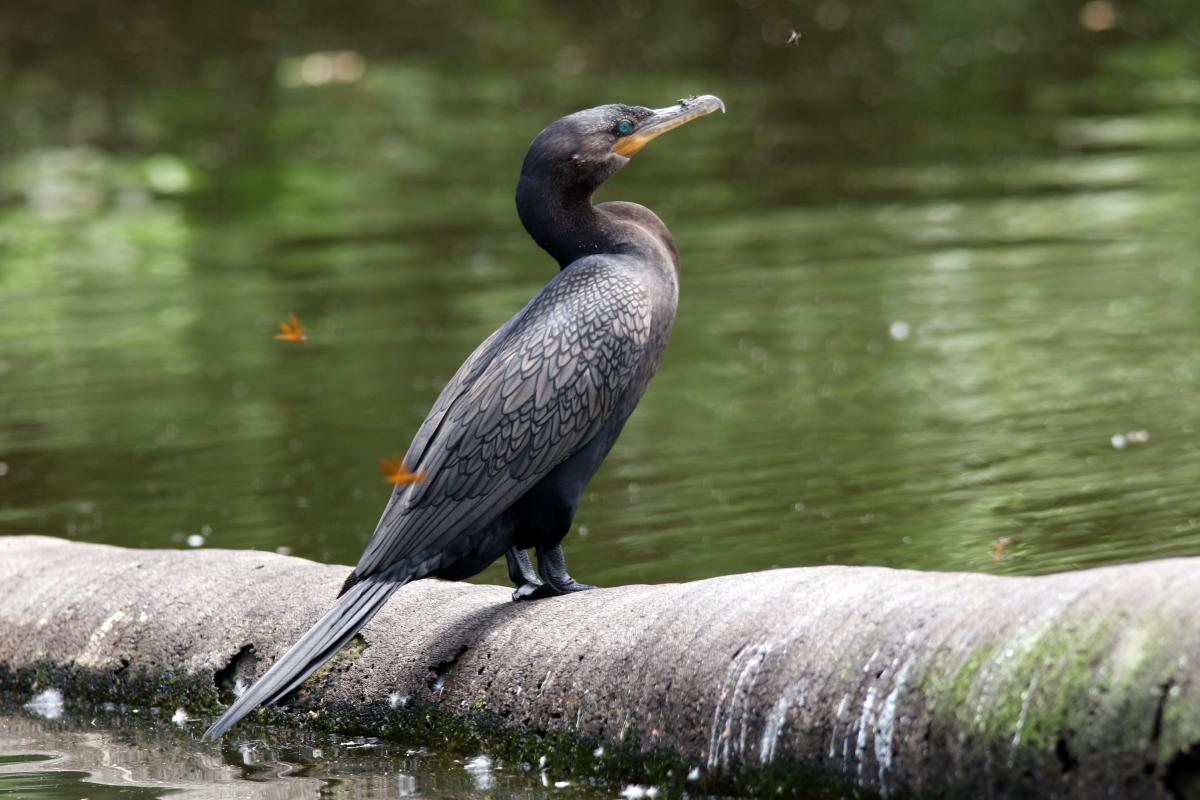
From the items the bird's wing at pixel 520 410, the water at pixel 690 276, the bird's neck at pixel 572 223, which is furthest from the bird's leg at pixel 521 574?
the water at pixel 690 276

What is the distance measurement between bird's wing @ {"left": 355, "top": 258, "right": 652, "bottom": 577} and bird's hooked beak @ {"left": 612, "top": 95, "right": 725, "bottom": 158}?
0.39 m

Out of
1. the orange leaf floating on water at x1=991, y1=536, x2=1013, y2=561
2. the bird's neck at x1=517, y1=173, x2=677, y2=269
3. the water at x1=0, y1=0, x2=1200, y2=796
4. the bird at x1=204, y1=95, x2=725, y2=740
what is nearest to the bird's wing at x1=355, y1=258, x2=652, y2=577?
the bird at x1=204, y1=95, x2=725, y2=740

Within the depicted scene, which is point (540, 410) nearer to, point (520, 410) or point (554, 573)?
point (520, 410)

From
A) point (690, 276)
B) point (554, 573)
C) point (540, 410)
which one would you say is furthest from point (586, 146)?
point (690, 276)

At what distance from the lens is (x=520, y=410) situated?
4504 mm

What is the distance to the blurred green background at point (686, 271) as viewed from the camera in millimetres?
6785

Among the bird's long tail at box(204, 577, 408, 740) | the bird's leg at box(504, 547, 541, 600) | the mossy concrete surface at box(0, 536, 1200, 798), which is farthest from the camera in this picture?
the bird's leg at box(504, 547, 541, 600)

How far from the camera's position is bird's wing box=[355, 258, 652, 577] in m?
4.46

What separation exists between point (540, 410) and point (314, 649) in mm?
792

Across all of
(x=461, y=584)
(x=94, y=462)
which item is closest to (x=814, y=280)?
(x=94, y=462)

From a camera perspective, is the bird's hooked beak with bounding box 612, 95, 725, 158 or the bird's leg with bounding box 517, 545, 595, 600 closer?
the bird's leg with bounding box 517, 545, 595, 600

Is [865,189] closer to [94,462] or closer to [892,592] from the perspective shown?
[94,462]

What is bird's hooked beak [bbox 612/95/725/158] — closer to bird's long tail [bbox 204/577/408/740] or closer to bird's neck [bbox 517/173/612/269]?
bird's neck [bbox 517/173/612/269]

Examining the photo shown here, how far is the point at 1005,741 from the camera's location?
3.31 m
